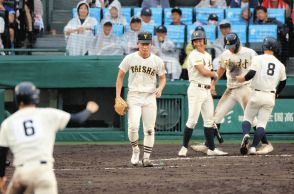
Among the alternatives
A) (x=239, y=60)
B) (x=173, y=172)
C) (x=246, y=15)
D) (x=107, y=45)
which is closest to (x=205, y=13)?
(x=246, y=15)

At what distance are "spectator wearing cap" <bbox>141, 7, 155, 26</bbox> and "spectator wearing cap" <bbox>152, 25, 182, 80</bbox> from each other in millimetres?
831

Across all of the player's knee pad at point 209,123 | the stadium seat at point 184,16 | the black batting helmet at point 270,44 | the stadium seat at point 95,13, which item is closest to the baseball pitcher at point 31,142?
the player's knee pad at point 209,123

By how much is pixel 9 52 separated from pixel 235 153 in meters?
5.96

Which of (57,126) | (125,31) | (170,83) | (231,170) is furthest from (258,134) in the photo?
(57,126)

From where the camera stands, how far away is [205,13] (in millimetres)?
21391

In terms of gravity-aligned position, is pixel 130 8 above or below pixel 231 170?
above

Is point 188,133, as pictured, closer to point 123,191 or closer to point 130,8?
point 123,191

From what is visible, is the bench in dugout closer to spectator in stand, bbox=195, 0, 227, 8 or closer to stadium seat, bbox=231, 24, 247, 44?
stadium seat, bbox=231, 24, 247, 44

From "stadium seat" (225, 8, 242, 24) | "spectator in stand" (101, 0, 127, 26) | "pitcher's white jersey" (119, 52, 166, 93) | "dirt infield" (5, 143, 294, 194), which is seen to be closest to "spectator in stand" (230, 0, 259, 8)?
"stadium seat" (225, 8, 242, 24)

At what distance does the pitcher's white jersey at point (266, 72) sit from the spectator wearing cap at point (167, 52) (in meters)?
4.06

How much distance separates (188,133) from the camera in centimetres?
1534

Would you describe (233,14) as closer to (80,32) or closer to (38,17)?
(80,32)

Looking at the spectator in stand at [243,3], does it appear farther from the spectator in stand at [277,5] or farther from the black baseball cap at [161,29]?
the black baseball cap at [161,29]

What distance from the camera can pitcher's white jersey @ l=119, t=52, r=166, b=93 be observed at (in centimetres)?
1374
